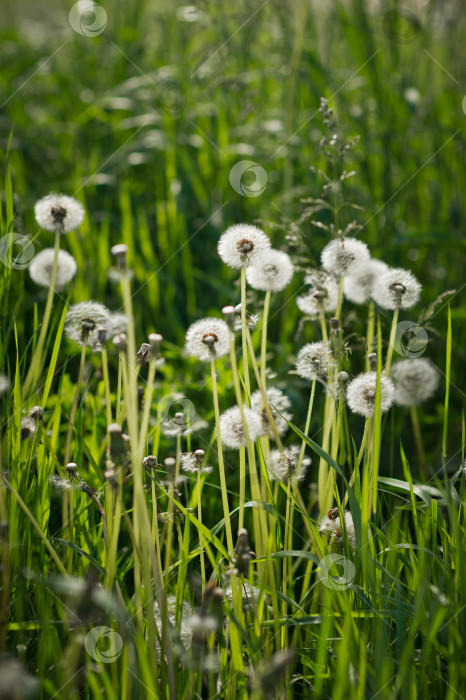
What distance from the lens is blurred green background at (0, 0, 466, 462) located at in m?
2.21

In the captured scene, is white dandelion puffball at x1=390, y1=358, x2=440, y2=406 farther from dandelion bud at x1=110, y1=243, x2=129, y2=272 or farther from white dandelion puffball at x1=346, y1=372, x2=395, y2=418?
dandelion bud at x1=110, y1=243, x2=129, y2=272

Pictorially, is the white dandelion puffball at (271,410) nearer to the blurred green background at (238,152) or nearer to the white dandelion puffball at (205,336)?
the white dandelion puffball at (205,336)

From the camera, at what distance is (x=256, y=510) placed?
1.10 metres

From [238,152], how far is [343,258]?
4.85 feet

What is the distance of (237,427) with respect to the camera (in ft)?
3.69

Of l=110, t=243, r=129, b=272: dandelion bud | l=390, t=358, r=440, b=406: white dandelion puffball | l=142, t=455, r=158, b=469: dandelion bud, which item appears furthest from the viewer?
l=390, t=358, r=440, b=406: white dandelion puffball

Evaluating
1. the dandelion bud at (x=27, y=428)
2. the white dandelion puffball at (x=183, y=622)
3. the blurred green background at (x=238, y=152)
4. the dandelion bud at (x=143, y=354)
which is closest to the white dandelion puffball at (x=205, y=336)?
the dandelion bud at (x=143, y=354)

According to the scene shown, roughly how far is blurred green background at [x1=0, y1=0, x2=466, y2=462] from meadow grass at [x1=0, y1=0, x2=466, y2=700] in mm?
16

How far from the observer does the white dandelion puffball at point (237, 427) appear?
42.6 inches

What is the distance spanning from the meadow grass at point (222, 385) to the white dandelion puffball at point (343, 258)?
0.06 metres

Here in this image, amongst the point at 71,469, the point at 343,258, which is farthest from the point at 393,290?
the point at 71,469

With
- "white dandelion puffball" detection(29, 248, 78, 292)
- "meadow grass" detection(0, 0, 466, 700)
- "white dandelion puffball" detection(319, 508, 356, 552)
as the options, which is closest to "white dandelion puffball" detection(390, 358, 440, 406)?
"meadow grass" detection(0, 0, 466, 700)

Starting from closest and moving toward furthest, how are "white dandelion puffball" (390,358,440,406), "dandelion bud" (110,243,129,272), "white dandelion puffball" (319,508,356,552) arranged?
"dandelion bud" (110,243,129,272) → "white dandelion puffball" (319,508,356,552) → "white dandelion puffball" (390,358,440,406)

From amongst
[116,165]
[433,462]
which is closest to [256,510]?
[433,462]
